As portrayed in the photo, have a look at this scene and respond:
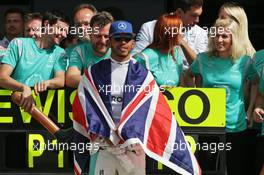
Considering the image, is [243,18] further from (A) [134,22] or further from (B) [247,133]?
(A) [134,22]

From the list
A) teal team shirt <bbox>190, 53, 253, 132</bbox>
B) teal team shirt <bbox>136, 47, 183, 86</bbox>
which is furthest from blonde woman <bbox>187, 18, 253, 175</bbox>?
teal team shirt <bbox>136, 47, 183, 86</bbox>

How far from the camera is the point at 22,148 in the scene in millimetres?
7586

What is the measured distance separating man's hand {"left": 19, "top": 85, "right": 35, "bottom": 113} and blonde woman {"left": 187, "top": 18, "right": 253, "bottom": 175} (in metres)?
1.45

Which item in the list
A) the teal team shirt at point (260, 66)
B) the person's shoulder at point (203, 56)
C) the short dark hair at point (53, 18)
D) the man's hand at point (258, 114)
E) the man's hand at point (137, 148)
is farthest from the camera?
the short dark hair at point (53, 18)

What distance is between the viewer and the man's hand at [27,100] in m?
7.39

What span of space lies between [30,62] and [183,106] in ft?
4.37

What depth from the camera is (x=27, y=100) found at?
743 centimetres

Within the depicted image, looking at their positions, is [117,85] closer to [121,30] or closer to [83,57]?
[121,30]

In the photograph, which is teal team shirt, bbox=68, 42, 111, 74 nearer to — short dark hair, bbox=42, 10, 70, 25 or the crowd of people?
the crowd of people

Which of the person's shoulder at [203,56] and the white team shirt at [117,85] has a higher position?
the person's shoulder at [203,56]

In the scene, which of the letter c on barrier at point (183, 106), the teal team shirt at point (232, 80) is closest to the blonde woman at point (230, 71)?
the teal team shirt at point (232, 80)

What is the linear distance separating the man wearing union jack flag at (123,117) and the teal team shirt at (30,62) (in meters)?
0.63

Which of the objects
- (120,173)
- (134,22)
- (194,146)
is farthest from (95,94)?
(134,22)

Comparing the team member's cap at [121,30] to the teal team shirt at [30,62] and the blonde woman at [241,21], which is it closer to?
the teal team shirt at [30,62]
